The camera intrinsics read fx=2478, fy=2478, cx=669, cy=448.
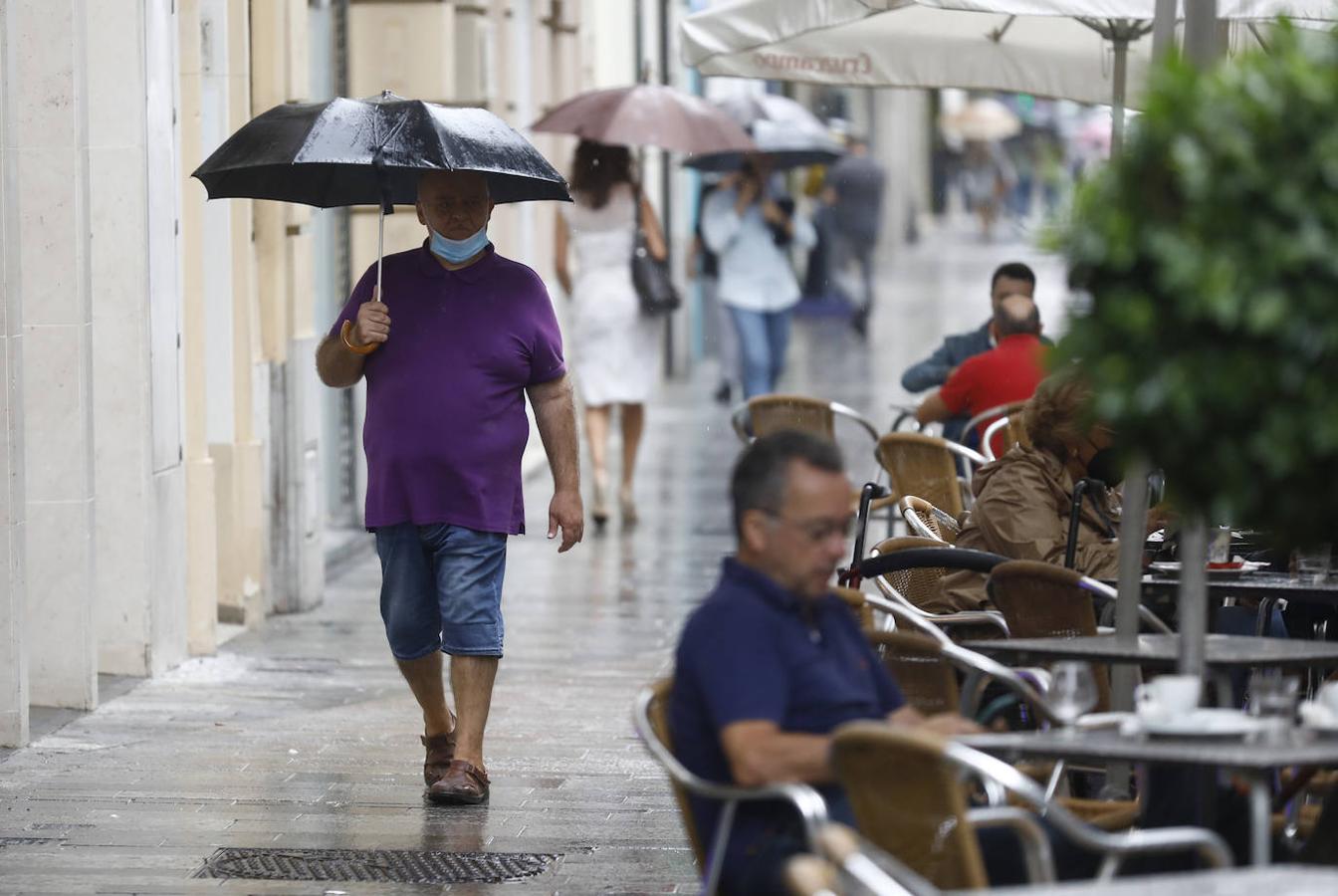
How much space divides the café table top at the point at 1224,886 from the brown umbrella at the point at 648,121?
9427mm

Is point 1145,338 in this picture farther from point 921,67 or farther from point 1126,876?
point 921,67

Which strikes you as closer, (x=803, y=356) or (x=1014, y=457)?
(x=1014, y=457)

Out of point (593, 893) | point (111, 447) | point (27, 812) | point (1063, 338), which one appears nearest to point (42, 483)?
point (111, 447)

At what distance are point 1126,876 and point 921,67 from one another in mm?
7371

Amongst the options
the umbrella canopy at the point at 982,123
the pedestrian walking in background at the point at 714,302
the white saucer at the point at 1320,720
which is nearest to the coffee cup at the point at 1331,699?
the white saucer at the point at 1320,720

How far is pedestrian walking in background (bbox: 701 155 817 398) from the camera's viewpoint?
16.6 m

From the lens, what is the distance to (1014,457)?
736 cm

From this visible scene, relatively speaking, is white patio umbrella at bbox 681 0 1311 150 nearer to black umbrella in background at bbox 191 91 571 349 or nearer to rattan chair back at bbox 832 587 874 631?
black umbrella in background at bbox 191 91 571 349

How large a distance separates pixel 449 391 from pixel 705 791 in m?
2.83

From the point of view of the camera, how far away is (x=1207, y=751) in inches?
167

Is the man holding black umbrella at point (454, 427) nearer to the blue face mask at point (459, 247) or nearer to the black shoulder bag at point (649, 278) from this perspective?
the blue face mask at point (459, 247)

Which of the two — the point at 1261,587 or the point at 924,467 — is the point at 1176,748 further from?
the point at 924,467

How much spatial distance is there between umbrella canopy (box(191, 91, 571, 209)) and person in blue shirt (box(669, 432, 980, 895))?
8.66ft

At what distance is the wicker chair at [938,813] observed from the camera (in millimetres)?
4008
